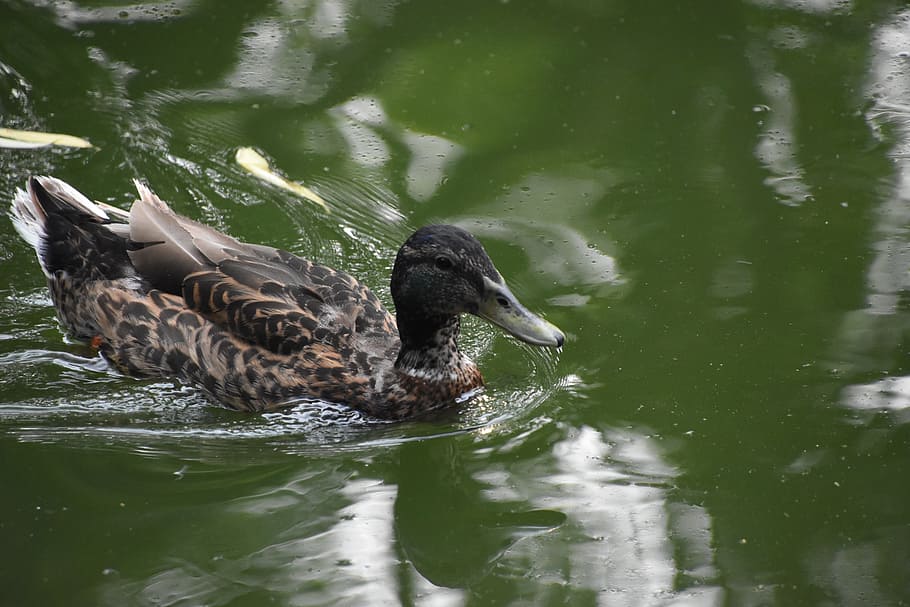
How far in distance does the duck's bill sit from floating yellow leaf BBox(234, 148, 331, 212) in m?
2.03

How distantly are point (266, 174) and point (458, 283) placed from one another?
2.38 metres

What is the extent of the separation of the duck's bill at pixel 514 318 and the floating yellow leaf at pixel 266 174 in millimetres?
2029

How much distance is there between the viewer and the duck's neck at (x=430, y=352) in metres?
5.93

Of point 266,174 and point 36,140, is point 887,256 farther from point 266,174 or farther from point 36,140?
point 36,140

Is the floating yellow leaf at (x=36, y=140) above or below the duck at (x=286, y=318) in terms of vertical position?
above

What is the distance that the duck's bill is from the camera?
552cm

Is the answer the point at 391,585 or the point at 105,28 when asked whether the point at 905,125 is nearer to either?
the point at 391,585

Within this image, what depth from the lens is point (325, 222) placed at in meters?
7.29

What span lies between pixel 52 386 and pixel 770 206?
4288 mm

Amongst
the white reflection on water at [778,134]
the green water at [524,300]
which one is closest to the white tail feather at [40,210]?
the green water at [524,300]

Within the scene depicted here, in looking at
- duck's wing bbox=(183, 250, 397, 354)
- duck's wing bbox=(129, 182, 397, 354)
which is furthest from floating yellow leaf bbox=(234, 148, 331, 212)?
duck's wing bbox=(183, 250, 397, 354)

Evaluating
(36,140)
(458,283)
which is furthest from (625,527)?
(36,140)

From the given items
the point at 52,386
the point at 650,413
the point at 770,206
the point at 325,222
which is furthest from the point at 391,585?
the point at 770,206

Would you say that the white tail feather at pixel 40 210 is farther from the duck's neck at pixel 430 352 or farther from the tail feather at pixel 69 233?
the duck's neck at pixel 430 352
